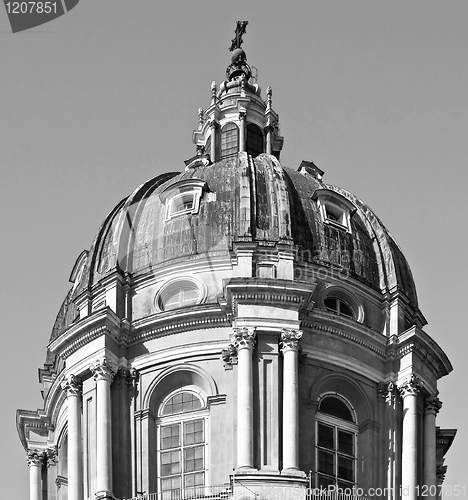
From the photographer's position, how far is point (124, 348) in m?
73.9

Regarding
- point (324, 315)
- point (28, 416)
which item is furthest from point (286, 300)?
point (28, 416)

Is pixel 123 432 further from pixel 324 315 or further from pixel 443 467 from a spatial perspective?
pixel 443 467

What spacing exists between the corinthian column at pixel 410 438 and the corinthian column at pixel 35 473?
43.4ft

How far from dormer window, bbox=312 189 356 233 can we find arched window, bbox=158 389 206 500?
8.82m

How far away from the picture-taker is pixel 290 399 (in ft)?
231

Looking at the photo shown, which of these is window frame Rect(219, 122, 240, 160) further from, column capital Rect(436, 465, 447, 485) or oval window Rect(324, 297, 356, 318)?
column capital Rect(436, 465, 447, 485)

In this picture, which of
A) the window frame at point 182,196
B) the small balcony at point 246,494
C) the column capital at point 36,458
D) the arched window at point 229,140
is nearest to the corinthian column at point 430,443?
the small balcony at point 246,494

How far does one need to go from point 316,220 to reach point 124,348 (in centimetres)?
857

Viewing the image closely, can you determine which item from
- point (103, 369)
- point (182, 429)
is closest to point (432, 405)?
point (182, 429)

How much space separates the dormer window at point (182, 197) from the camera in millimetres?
77062

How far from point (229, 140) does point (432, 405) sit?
14.8m

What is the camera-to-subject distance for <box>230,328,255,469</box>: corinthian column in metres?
69.2

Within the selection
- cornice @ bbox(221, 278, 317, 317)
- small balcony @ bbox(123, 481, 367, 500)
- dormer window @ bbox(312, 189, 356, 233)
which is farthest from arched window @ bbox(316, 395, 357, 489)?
dormer window @ bbox(312, 189, 356, 233)

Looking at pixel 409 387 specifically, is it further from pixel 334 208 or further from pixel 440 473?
pixel 334 208
